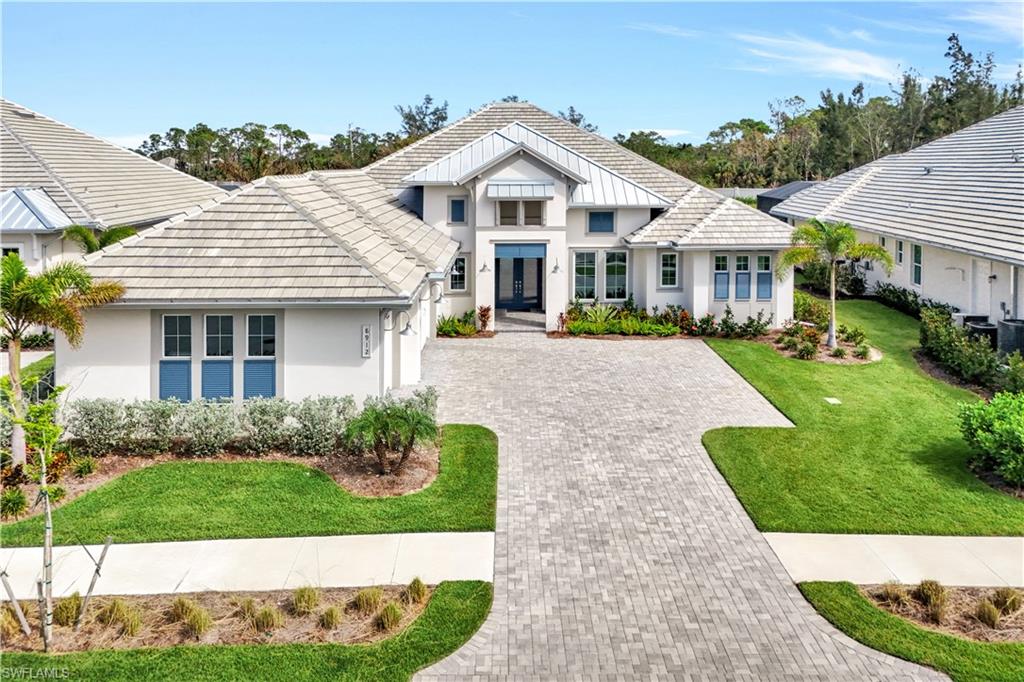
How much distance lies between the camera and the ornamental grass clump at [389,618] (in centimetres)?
961

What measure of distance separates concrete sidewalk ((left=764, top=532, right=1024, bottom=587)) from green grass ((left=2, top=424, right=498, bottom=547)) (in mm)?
4201

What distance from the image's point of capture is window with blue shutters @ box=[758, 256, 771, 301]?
27.1 meters

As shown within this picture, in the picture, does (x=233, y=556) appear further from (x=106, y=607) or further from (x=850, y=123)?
(x=850, y=123)

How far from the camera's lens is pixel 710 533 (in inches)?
487

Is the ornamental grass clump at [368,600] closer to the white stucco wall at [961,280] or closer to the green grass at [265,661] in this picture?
the green grass at [265,661]

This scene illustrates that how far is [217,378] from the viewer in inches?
642

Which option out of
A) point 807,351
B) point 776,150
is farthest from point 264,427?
point 776,150

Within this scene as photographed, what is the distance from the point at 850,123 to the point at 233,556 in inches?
2850

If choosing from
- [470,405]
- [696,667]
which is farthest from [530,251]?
[696,667]

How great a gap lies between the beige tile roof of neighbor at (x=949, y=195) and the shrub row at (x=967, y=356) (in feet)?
6.75

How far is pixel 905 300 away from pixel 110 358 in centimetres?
2384

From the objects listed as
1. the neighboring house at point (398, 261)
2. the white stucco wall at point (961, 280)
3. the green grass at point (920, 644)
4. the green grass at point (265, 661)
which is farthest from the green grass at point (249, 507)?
the white stucco wall at point (961, 280)

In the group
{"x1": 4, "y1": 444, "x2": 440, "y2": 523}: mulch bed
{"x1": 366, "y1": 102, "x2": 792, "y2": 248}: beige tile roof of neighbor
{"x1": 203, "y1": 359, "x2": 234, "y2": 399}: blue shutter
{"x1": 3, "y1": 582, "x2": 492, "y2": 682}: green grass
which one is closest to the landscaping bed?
{"x1": 3, "y1": 582, "x2": 492, "y2": 682}: green grass

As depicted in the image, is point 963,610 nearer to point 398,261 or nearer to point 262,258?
point 398,261
